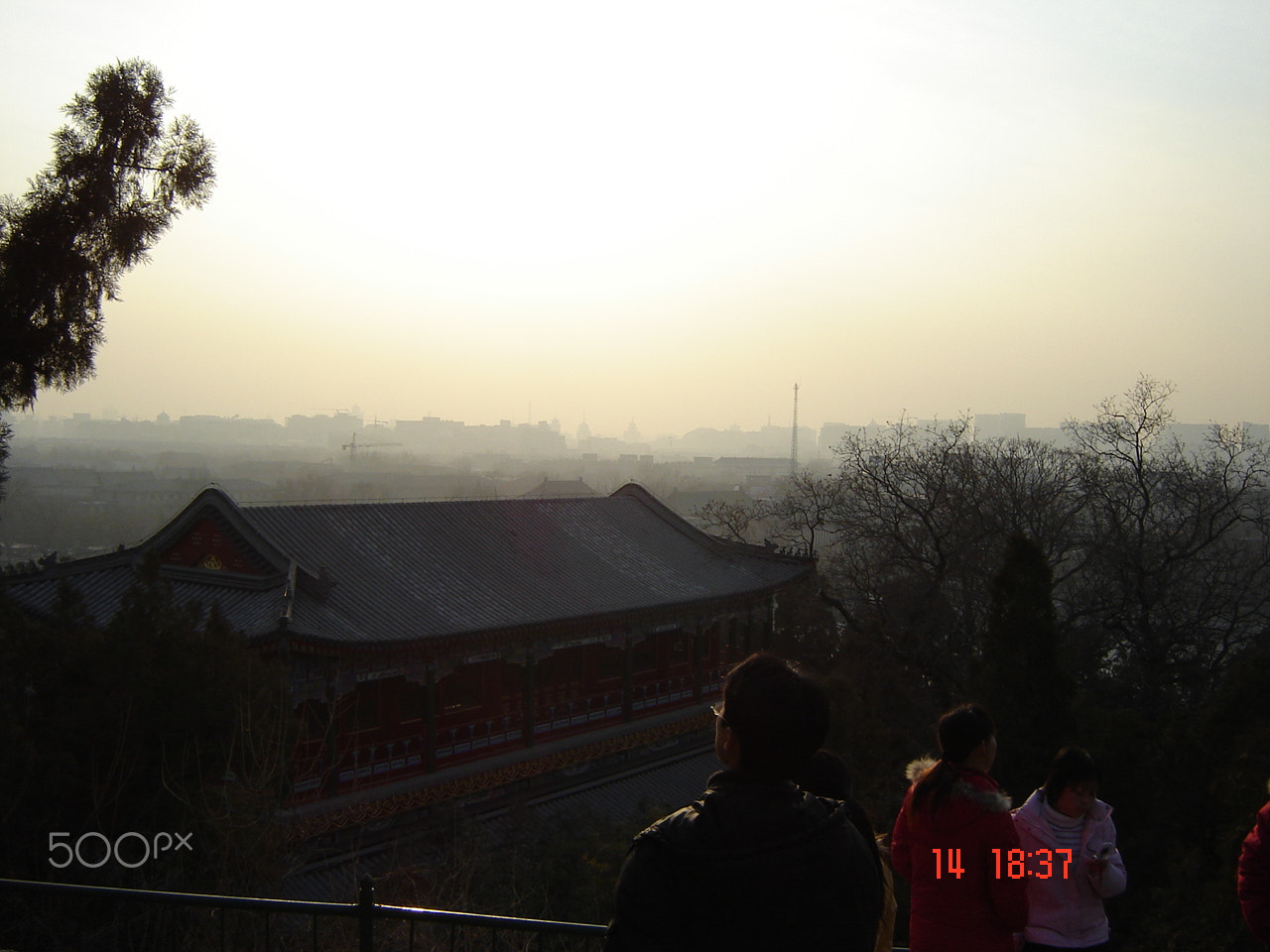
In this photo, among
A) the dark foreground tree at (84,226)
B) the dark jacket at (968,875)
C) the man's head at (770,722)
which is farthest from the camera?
the dark foreground tree at (84,226)

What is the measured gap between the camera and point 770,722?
215 cm

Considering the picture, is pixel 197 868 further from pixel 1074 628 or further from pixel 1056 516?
pixel 1056 516

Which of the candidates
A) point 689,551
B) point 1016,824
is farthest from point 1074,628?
point 1016,824

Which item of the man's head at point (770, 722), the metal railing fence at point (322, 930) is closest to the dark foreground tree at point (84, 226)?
the metal railing fence at point (322, 930)

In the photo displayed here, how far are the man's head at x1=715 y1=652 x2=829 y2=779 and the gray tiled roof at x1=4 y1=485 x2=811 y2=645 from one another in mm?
10123

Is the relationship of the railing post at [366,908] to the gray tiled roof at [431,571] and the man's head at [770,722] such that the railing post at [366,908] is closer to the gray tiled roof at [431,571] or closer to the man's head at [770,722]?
the man's head at [770,722]

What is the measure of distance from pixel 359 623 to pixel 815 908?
11489mm

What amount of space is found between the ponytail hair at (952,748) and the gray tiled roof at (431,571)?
945 cm

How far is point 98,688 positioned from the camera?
26.3 feet

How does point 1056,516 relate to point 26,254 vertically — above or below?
below

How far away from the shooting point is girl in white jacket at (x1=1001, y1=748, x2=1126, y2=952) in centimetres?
377

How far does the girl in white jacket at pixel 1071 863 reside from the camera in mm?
3771

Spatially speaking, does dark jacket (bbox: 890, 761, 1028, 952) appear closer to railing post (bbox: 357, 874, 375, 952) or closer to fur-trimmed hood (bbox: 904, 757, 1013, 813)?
fur-trimmed hood (bbox: 904, 757, 1013, 813)

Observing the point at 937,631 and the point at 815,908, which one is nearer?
the point at 815,908
